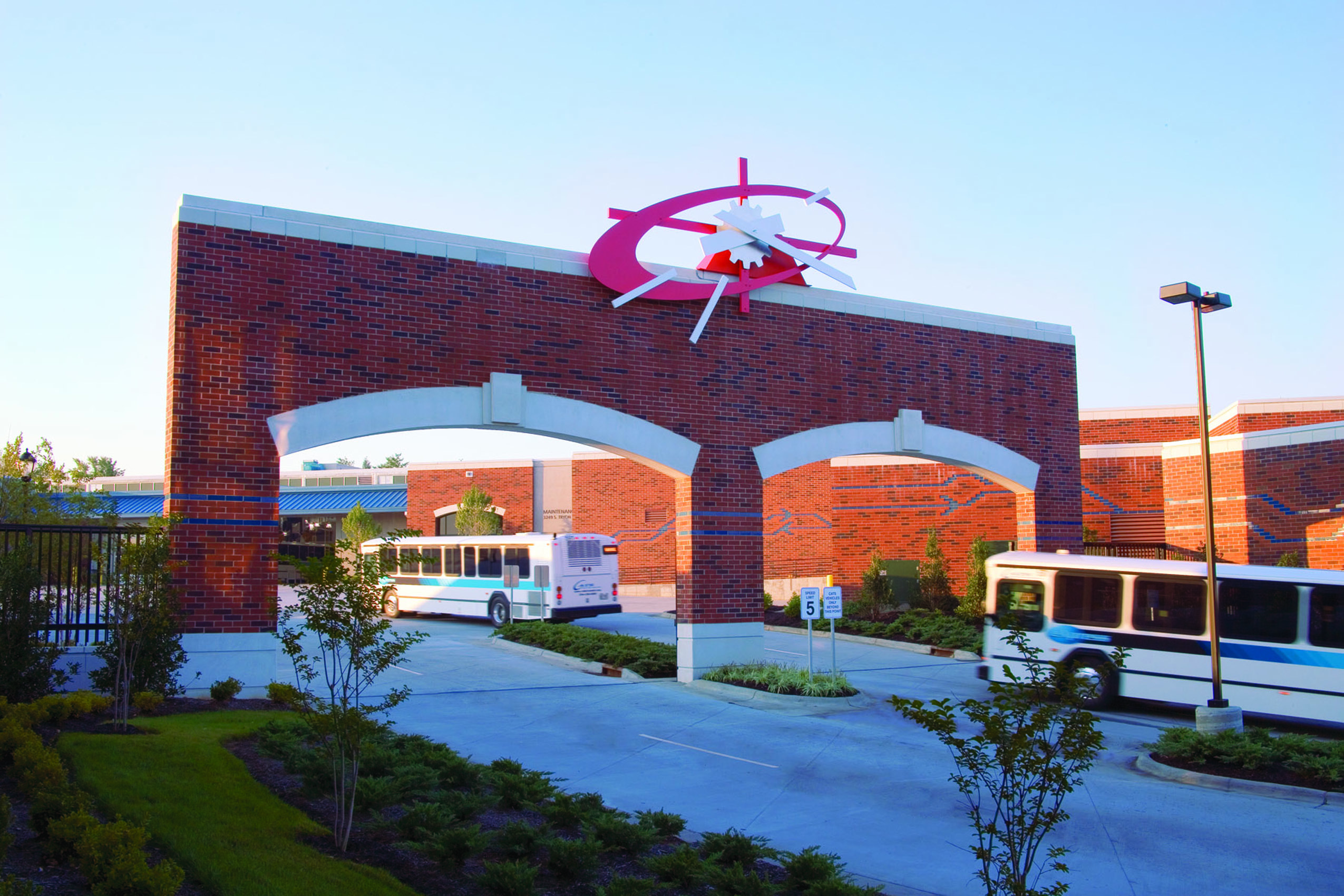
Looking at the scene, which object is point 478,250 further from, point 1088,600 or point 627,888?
point 627,888

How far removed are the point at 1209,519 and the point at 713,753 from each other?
728cm

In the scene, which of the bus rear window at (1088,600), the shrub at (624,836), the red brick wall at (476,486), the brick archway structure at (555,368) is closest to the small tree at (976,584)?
the brick archway structure at (555,368)

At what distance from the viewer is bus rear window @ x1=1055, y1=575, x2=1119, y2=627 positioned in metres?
16.2

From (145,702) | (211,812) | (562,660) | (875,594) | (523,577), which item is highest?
(523,577)

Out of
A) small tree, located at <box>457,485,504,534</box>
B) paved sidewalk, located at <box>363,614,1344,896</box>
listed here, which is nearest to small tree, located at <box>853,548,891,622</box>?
paved sidewalk, located at <box>363,614,1344,896</box>

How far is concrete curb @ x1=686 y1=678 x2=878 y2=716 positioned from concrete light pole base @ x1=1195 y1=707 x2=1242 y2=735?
454cm

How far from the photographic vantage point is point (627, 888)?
661cm

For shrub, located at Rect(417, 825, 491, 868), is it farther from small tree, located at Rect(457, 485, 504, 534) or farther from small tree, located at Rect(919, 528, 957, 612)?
small tree, located at Rect(457, 485, 504, 534)

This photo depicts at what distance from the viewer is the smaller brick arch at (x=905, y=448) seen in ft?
62.5

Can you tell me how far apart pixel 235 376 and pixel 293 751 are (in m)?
6.34

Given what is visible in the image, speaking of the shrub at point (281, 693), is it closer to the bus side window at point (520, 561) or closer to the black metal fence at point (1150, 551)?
the bus side window at point (520, 561)

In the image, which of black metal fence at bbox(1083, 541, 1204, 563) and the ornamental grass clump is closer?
the ornamental grass clump

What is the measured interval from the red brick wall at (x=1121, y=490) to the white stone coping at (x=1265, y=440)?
30.7 inches

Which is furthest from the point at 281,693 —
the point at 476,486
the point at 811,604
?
the point at 476,486
